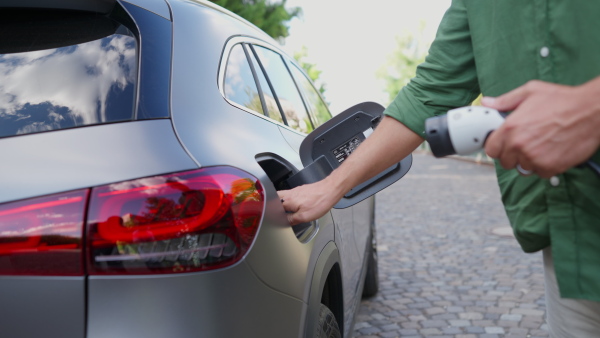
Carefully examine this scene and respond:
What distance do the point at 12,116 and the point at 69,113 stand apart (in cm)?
15

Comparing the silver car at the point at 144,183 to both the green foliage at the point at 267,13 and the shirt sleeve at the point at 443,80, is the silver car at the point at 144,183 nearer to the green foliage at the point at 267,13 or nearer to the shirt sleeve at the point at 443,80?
the shirt sleeve at the point at 443,80

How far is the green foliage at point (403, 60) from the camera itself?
5581 centimetres

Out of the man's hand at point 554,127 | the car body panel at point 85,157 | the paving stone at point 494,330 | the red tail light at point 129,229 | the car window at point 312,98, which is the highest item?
the man's hand at point 554,127

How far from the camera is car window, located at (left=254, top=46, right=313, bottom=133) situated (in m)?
2.94

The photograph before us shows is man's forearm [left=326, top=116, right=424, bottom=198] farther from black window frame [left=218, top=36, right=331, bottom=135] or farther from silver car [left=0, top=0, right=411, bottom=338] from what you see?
black window frame [left=218, top=36, right=331, bottom=135]

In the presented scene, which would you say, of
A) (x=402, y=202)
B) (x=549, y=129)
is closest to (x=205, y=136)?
(x=549, y=129)

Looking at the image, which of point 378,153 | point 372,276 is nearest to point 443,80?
point 378,153

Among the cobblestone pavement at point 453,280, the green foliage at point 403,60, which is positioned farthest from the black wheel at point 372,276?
the green foliage at point 403,60

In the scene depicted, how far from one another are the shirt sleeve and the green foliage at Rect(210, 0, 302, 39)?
7920mm

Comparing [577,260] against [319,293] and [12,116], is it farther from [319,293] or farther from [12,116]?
[12,116]

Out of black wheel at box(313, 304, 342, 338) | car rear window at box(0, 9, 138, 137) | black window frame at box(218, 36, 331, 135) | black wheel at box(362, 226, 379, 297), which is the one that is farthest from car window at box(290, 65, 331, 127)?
car rear window at box(0, 9, 138, 137)

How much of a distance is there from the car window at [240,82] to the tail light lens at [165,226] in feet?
1.79

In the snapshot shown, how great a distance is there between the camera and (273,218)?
179cm

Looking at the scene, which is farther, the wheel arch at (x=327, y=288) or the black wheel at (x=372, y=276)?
the black wheel at (x=372, y=276)
